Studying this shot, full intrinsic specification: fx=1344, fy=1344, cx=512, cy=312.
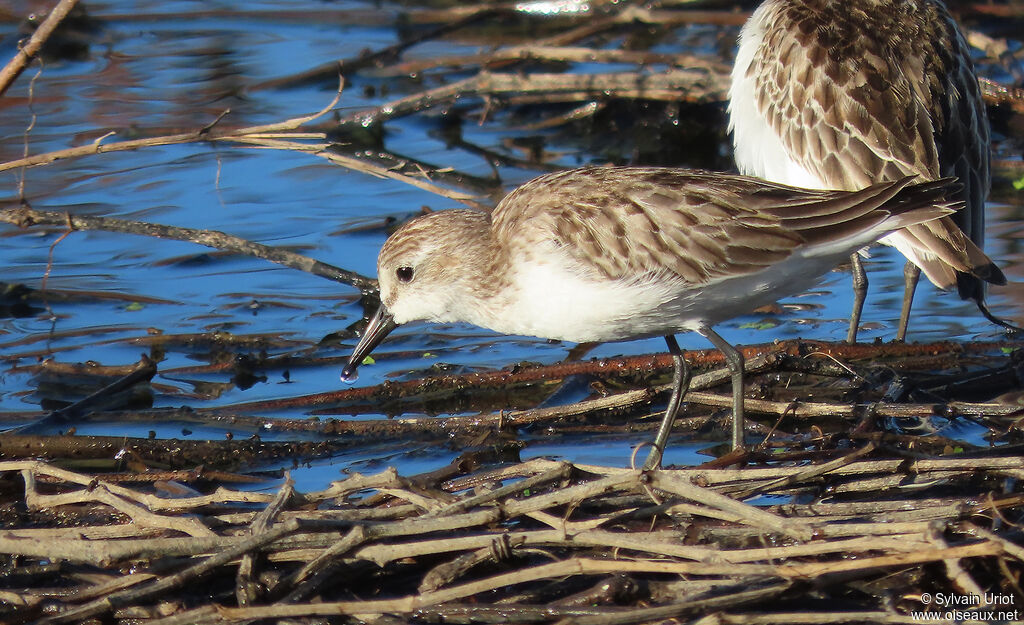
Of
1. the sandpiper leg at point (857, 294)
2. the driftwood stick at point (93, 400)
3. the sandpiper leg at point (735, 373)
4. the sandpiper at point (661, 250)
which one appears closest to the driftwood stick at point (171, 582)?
the sandpiper at point (661, 250)

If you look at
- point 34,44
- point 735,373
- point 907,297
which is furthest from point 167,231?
point 907,297

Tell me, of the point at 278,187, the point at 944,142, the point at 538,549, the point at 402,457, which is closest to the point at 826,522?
the point at 538,549

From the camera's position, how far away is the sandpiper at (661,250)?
18.3ft

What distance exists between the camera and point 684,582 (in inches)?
185

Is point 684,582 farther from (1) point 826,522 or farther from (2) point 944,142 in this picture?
(2) point 944,142

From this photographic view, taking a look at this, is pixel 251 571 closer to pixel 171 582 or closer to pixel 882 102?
pixel 171 582

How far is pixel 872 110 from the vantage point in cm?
692

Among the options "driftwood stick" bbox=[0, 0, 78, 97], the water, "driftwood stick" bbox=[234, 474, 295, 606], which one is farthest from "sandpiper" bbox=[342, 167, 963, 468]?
"driftwood stick" bbox=[0, 0, 78, 97]

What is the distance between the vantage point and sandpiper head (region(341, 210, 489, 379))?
20.1 feet

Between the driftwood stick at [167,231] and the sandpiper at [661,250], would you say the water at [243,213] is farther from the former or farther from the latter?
the sandpiper at [661,250]

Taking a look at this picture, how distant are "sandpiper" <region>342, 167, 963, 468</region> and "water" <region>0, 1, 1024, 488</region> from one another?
90 cm

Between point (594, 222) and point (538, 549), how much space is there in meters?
1.52

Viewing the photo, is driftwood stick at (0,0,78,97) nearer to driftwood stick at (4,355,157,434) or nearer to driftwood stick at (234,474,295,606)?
driftwood stick at (4,355,157,434)

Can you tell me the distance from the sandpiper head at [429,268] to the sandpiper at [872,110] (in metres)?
1.92
